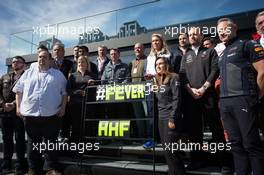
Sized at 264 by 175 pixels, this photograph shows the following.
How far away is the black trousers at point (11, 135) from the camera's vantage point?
14.4ft

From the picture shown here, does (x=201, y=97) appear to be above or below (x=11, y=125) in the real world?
above

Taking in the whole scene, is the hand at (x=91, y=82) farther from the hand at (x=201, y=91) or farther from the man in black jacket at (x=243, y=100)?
the man in black jacket at (x=243, y=100)

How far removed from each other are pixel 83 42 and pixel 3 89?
6.42 meters

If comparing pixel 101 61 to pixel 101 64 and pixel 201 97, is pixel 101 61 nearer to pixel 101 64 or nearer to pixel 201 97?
pixel 101 64

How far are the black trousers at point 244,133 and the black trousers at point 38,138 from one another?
2.53 meters

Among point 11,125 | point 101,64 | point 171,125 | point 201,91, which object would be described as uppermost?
point 101,64

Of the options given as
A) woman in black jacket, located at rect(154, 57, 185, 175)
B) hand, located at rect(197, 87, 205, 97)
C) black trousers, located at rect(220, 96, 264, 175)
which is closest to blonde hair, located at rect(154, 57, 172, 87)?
woman in black jacket, located at rect(154, 57, 185, 175)

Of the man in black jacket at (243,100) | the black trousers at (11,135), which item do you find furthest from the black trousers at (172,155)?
the black trousers at (11,135)

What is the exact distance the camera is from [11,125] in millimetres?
4594

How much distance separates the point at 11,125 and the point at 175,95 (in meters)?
3.05

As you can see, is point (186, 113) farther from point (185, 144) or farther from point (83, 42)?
point (83, 42)

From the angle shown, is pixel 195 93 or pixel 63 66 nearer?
pixel 195 93

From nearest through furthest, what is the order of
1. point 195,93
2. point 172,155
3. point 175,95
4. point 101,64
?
point 172,155 < point 175,95 < point 195,93 < point 101,64

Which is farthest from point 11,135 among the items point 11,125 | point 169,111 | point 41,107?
point 169,111
